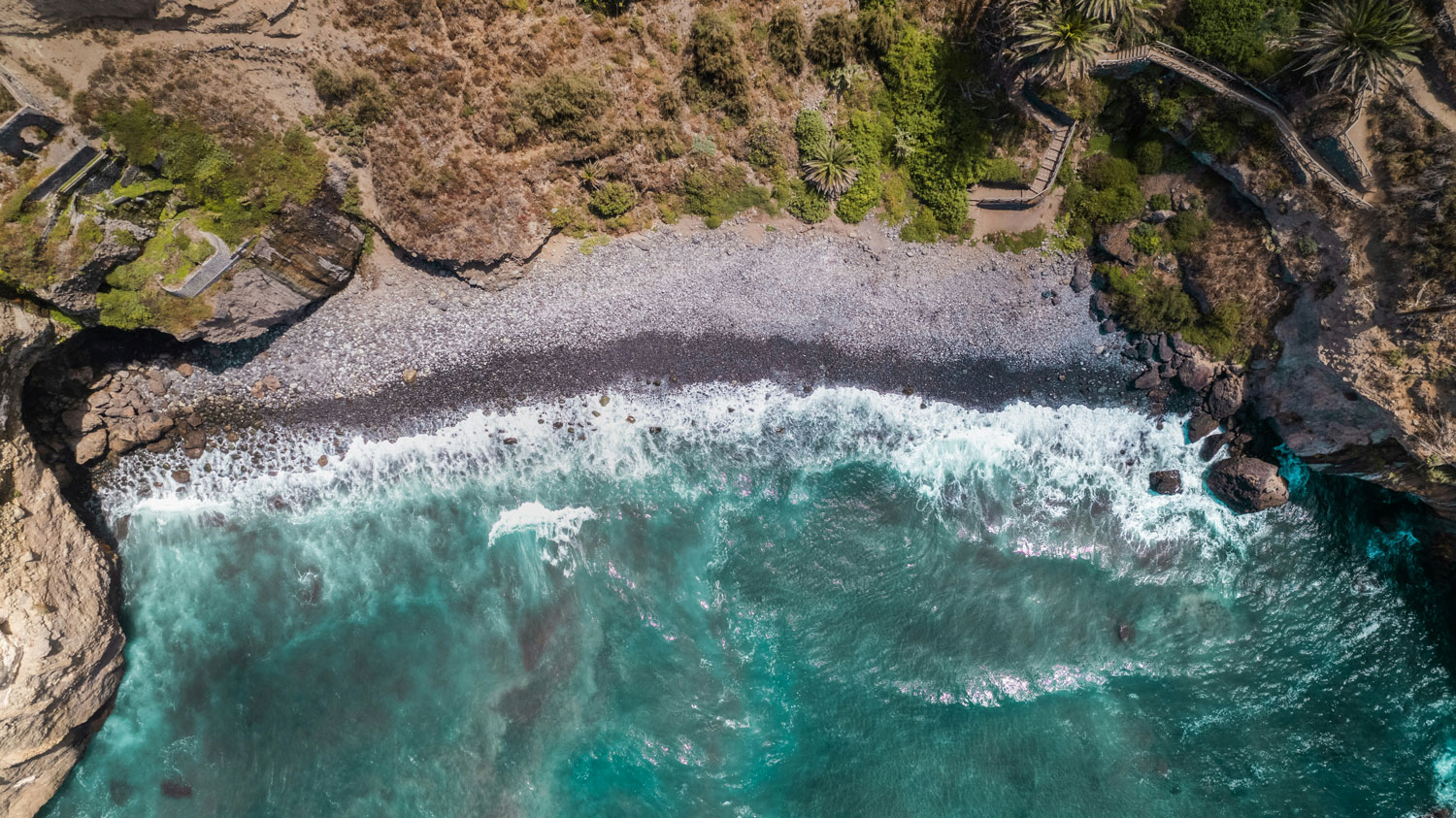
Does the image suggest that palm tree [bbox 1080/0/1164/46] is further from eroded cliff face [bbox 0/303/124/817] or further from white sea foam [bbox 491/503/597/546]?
eroded cliff face [bbox 0/303/124/817]

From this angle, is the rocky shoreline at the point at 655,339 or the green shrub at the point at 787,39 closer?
the green shrub at the point at 787,39

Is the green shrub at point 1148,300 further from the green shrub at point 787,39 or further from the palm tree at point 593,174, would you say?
the palm tree at point 593,174

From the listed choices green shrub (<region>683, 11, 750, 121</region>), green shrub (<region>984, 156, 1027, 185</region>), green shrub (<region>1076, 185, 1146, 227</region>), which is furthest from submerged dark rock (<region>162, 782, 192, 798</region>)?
green shrub (<region>1076, 185, 1146, 227</region>)

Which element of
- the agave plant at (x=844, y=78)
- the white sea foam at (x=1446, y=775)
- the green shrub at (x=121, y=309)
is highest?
the agave plant at (x=844, y=78)

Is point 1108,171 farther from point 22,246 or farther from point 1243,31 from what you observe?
point 22,246

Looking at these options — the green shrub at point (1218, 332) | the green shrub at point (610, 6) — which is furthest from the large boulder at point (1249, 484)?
the green shrub at point (610, 6)

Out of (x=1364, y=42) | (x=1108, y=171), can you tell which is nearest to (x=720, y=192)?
(x=1108, y=171)

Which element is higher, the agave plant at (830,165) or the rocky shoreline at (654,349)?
the agave plant at (830,165)

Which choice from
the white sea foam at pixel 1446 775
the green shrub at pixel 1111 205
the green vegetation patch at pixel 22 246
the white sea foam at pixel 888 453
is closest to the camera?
the green vegetation patch at pixel 22 246

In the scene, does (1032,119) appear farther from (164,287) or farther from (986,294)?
(164,287)
